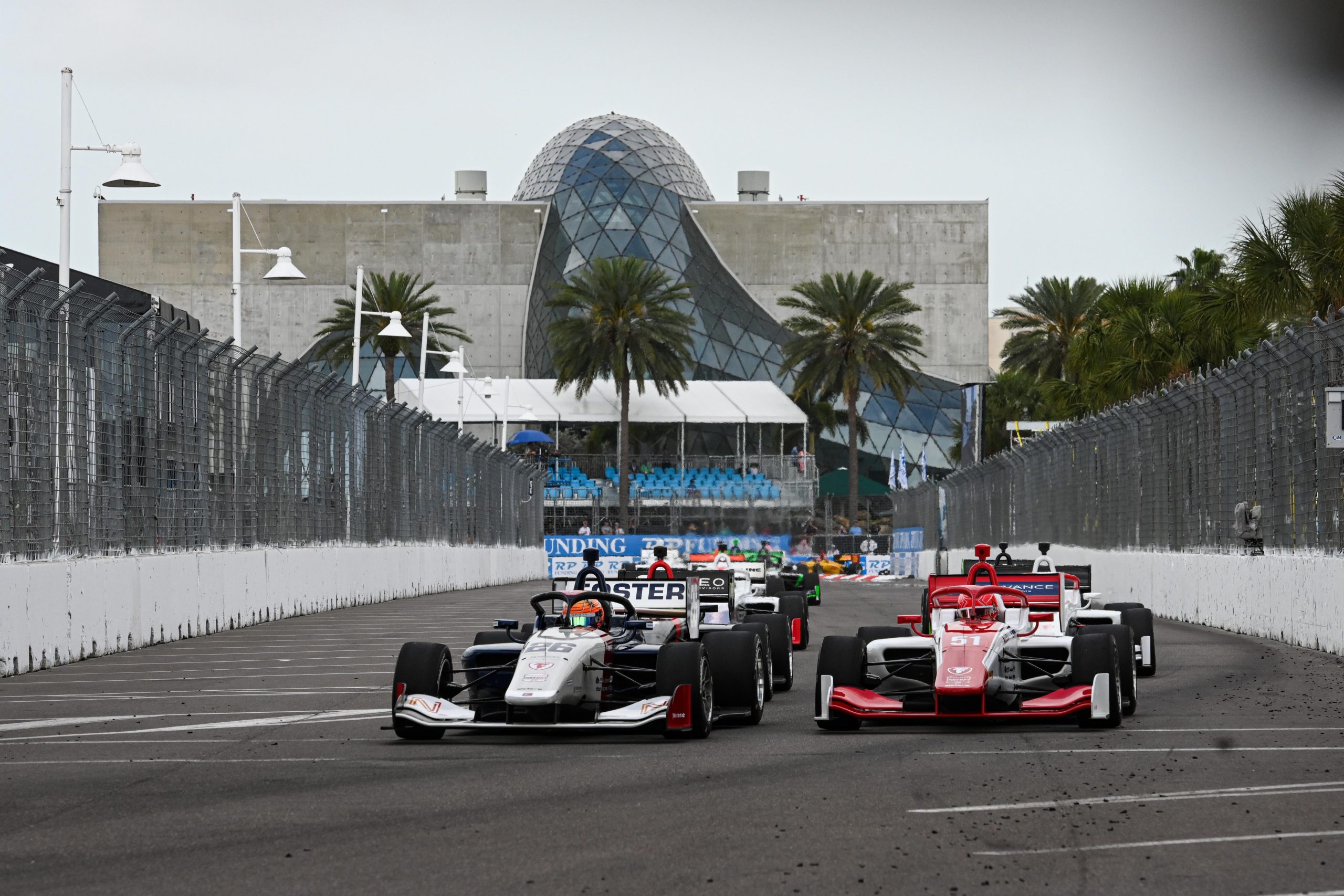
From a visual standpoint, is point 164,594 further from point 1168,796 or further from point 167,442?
point 1168,796

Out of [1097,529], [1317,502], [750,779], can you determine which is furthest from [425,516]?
[750,779]

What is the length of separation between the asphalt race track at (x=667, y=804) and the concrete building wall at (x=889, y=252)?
287ft

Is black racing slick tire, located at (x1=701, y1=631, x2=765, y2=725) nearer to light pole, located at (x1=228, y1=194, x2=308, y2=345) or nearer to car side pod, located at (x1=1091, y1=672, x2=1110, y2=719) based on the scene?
car side pod, located at (x1=1091, y1=672, x2=1110, y2=719)

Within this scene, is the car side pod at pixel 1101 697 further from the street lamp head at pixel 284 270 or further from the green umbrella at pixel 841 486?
the green umbrella at pixel 841 486

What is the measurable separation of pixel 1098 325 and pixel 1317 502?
27.3 meters

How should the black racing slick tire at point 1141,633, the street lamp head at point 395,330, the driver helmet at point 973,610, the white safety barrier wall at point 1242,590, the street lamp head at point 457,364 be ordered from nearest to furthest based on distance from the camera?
the driver helmet at point 973,610, the black racing slick tire at point 1141,633, the white safety barrier wall at point 1242,590, the street lamp head at point 395,330, the street lamp head at point 457,364

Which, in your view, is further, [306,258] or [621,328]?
[306,258]

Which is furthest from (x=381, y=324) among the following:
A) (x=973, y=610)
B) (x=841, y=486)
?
(x=973, y=610)

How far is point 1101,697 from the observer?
11.0 meters

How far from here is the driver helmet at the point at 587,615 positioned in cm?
1132

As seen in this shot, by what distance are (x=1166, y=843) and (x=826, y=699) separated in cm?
458

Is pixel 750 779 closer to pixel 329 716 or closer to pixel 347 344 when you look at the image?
pixel 329 716

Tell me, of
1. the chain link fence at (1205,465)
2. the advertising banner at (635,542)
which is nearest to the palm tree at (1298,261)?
the chain link fence at (1205,465)

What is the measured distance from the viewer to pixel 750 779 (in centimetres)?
863
